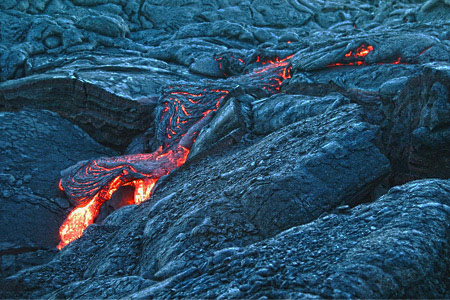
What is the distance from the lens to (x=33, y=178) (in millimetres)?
7266

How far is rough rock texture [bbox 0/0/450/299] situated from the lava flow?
0.08 m

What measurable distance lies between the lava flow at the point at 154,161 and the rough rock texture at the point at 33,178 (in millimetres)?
280

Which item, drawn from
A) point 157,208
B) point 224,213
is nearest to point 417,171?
point 224,213

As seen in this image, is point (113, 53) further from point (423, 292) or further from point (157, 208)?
point (423, 292)

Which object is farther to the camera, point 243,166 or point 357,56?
point 357,56

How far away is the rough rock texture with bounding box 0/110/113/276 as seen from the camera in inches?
235

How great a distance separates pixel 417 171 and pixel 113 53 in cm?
1096

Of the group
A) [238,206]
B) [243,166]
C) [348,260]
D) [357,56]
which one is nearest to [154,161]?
[243,166]

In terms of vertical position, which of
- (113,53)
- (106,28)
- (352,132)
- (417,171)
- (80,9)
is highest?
(80,9)

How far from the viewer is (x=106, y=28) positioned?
13547 millimetres

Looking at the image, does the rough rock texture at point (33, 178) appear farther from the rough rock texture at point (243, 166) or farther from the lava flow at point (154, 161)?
the lava flow at point (154, 161)

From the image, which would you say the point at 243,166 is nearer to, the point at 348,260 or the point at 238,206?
the point at 238,206

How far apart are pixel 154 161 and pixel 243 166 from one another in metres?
3.01

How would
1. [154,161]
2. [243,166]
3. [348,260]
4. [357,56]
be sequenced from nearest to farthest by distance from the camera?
[348,260], [243,166], [154,161], [357,56]
